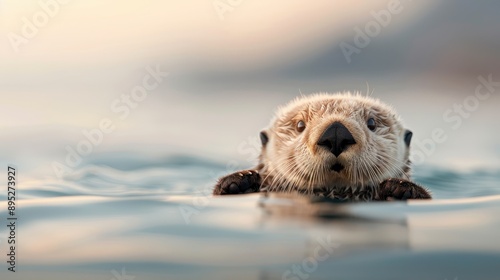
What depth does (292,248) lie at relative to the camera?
9.63 ft

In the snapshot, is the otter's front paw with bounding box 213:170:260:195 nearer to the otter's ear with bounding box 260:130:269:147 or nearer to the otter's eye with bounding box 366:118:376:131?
the otter's ear with bounding box 260:130:269:147

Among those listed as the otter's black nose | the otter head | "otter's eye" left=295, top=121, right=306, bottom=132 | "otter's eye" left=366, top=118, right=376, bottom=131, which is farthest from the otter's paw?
"otter's eye" left=295, top=121, right=306, bottom=132

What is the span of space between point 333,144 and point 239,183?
95cm

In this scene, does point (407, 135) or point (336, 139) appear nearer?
point (336, 139)

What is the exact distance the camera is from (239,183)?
479 cm

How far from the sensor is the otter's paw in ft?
13.8

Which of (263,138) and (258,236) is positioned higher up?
(263,138)

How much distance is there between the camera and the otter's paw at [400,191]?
421 cm

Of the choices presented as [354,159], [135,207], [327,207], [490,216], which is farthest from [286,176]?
[490,216]

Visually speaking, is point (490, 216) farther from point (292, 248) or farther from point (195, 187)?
point (195, 187)

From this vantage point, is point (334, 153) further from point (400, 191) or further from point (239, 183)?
point (239, 183)

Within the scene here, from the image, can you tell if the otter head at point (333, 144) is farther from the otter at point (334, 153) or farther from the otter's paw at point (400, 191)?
the otter's paw at point (400, 191)

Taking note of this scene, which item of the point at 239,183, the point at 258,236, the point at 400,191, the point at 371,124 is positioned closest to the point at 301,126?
the point at 371,124

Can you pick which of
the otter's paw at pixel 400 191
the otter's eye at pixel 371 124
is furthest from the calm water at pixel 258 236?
the otter's eye at pixel 371 124
